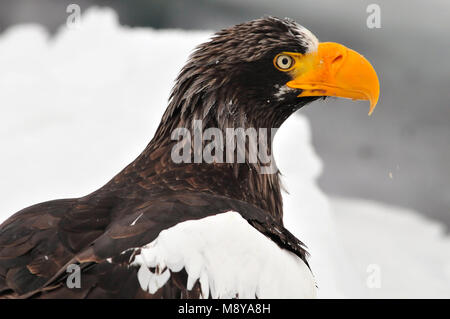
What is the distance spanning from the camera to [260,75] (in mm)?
2797

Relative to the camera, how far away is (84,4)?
632 centimetres

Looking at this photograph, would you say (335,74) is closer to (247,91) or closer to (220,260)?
(247,91)

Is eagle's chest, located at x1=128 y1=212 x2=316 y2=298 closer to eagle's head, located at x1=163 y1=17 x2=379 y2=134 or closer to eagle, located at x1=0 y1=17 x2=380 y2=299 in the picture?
eagle, located at x1=0 y1=17 x2=380 y2=299

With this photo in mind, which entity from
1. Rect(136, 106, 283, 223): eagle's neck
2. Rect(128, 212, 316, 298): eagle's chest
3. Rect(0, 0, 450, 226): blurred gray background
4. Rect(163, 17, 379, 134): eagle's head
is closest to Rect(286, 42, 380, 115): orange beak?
Rect(163, 17, 379, 134): eagle's head

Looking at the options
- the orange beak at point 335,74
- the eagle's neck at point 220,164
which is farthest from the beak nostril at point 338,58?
the eagle's neck at point 220,164

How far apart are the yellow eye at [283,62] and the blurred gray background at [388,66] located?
316cm

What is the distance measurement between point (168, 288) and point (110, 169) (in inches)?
137

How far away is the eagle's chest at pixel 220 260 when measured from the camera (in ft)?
6.43

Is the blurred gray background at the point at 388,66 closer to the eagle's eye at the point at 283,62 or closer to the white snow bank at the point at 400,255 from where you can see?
the white snow bank at the point at 400,255

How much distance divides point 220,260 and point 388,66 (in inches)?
187

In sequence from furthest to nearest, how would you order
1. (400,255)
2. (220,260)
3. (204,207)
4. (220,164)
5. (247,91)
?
(400,255) → (247,91) → (220,164) → (204,207) → (220,260)

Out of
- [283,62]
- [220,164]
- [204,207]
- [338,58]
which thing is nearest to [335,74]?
[338,58]
